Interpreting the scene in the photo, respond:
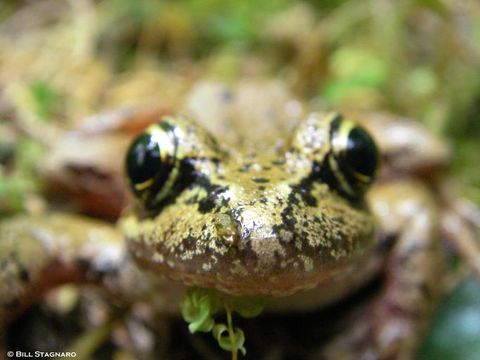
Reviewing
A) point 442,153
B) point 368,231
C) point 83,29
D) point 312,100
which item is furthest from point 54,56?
point 368,231

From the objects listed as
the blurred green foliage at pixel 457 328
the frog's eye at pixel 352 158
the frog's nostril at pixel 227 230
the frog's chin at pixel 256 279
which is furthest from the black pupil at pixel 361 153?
the blurred green foliage at pixel 457 328

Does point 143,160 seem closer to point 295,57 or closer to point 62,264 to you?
point 62,264

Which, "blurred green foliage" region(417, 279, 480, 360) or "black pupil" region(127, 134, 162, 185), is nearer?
"black pupil" region(127, 134, 162, 185)

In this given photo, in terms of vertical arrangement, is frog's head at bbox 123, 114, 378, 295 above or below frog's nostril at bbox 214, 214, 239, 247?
below

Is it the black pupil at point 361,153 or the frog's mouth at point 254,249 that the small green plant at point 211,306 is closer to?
the frog's mouth at point 254,249

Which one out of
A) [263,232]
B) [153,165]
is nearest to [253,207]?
[263,232]

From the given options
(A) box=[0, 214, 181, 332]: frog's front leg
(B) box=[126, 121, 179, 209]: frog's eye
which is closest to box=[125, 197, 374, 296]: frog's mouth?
(B) box=[126, 121, 179, 209]: frog's eye

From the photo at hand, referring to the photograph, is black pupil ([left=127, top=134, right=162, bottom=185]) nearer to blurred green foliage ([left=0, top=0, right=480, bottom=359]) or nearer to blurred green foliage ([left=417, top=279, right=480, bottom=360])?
blurred green foliage ([left=0, top=0, right=480, bottom=359])
